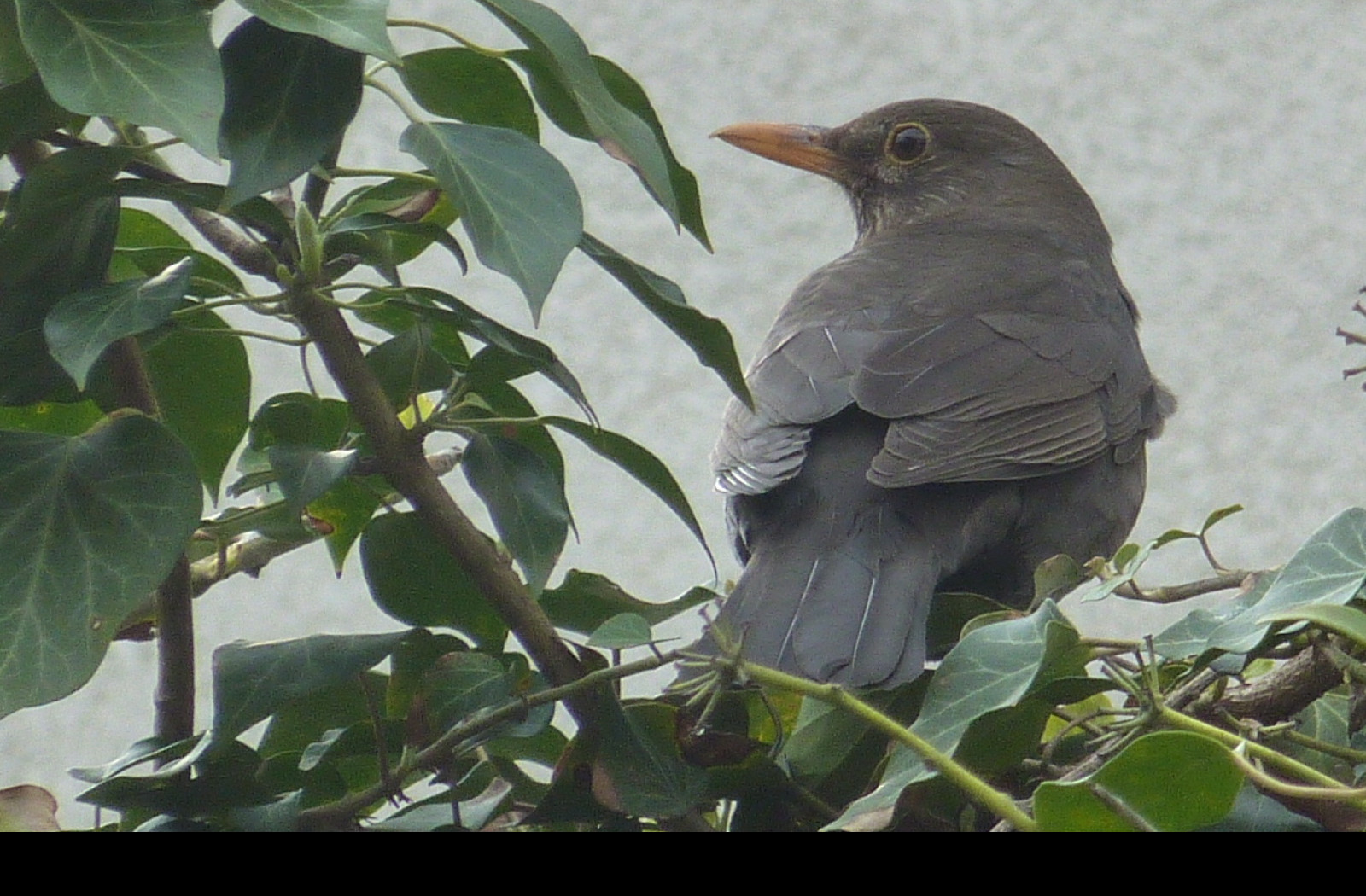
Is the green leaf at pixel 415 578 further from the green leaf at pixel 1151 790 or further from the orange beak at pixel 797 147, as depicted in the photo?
the orange beak at pixel 797 147

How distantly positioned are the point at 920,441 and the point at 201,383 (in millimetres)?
800

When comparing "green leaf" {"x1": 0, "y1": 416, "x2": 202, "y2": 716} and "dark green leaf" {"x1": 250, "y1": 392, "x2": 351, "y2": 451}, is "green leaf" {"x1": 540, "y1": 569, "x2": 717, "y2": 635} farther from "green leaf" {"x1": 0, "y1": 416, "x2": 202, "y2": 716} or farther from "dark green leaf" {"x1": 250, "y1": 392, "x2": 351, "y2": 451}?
"green leaf" {"x1": 0, "y1": 416, "x2": 202, "y2": 716}

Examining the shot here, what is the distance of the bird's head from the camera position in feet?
8.38

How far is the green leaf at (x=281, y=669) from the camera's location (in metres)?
0.88

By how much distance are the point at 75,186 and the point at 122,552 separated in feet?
0.60

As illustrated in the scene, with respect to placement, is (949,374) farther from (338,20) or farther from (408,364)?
(338,20)

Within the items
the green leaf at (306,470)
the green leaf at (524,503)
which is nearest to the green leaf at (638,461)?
the green leaf at (524,503)

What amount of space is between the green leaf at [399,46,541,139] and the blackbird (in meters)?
0.43

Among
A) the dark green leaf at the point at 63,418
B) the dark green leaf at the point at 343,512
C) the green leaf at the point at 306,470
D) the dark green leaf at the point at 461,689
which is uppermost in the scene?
the dark green leaf at the point at 63,418

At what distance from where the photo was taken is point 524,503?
95cm

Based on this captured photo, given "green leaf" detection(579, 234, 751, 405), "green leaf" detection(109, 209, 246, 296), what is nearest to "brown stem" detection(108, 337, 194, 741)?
"green leaf" detection(109, 209, 246, 296)

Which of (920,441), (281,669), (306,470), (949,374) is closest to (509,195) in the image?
(306,470)

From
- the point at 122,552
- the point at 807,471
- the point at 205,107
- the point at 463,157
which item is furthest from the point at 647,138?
the point at 807,471

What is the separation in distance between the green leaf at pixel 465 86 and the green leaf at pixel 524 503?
0.19 m
